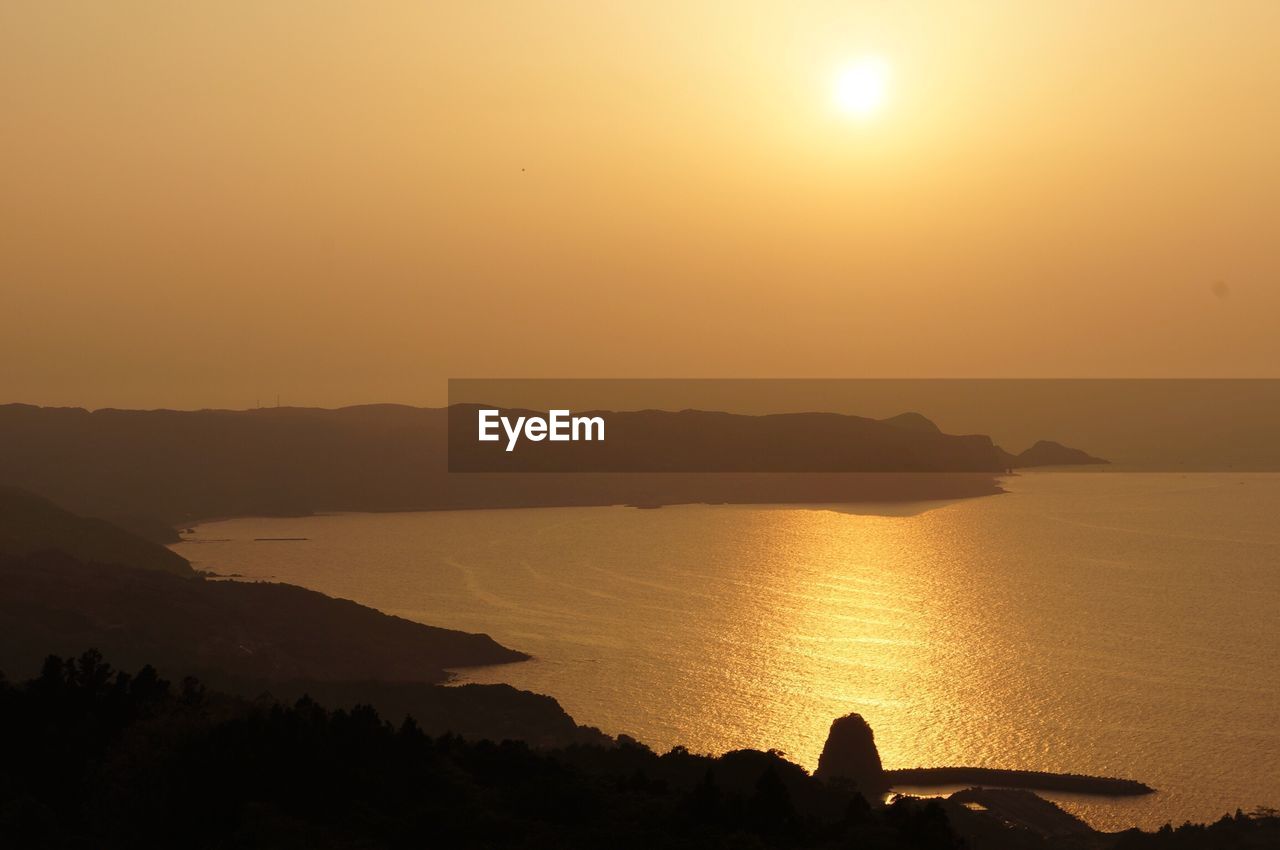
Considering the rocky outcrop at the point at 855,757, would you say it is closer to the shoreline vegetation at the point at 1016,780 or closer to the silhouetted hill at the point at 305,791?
the shoreline vegetation at the point at 1016,780

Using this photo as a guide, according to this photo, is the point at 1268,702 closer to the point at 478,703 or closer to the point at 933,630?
the point at 933,630

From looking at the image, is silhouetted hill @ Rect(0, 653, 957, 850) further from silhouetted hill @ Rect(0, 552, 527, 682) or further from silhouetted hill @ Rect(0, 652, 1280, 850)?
silhouetted hill @ Rect(0, 552, 527, 682)

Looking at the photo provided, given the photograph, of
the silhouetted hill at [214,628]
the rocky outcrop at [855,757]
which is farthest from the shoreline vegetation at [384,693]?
the silhouetted hill at [214,628]

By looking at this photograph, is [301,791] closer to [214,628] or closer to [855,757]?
[855,757]

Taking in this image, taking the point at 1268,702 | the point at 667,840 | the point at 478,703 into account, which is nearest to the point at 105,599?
the point at 478,703

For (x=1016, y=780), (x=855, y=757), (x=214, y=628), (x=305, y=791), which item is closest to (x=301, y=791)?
(x=305, y=791)

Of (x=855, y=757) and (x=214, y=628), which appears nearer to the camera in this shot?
(x=855, y=757)

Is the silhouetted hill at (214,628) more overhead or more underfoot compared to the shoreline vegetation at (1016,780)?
more overhead

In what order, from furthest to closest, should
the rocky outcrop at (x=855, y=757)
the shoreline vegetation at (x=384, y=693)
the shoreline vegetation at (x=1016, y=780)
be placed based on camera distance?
the rocky outcrop at (x=855, y=757) < the shoreline vegetation at (x=1016, y=780) < the shoreline vegetation at (x=384, y=693)
